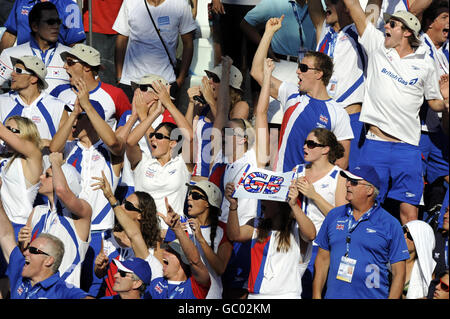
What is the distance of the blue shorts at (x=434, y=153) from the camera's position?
781 centimetres

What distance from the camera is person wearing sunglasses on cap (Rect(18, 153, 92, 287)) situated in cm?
716

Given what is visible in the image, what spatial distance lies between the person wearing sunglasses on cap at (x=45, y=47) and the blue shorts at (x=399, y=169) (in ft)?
9.79

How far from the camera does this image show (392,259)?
664 centimetres

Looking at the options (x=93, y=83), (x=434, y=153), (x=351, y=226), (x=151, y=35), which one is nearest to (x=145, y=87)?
(x=93, y=83)

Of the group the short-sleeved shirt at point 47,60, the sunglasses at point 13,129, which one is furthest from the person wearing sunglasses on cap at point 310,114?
the short-sleeved shirt at point 47,60

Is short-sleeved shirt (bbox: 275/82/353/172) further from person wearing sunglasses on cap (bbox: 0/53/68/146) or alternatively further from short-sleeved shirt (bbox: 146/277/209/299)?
person wearing sunglasses on cap (bbox: 0/53/68/146)

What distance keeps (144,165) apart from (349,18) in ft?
7.21

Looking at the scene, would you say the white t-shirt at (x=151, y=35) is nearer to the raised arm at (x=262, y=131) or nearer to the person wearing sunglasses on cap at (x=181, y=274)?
the raised arm at (x=262, y=131)

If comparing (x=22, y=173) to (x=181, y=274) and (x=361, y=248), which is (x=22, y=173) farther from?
(x=361, y=248)

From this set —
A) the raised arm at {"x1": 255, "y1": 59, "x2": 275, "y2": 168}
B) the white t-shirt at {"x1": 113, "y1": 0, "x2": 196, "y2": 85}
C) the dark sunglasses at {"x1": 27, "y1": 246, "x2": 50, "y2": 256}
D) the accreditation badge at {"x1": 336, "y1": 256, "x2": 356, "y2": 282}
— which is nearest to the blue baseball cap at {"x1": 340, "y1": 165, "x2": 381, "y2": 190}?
the accreditation badge at {"x1": 336, "y1": 256, "x2": 356, "y2": 282}

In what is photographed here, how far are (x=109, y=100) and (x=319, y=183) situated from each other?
2106 mm
